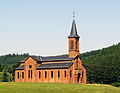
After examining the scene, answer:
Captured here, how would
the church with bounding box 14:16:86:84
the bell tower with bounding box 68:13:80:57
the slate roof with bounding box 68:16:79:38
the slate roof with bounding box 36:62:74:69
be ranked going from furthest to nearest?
1. the slate roof with bounding box 68:16:79:38
2. the bell tower with bounding box 68:13:80:57
3. the church with bounding box 14:16:86:84
4. the slate roof with bounding box 36:62:74:69

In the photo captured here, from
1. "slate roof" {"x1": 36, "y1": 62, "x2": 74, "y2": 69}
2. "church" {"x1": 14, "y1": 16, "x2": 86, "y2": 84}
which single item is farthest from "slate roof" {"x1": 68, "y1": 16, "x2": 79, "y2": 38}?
"slate roof" {"x1": 36, "y1": 62, "x2": 74, "y2": 69}

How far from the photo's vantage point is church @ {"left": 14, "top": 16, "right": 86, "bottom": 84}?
274 ft

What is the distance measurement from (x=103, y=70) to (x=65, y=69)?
99.5ft

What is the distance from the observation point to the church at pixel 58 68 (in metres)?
83.4

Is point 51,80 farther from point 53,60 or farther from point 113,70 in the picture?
point 113,70

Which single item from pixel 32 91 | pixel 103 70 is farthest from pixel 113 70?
pixel 32 91

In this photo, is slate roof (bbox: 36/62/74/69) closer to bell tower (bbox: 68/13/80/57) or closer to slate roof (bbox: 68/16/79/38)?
bell tower (bbox: 68/13/80/57)

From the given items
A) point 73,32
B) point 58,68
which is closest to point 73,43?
point 73,32

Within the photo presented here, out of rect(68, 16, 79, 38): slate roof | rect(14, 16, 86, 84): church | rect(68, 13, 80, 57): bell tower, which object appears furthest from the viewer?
rect(68, 16, 79, 38): slate roof

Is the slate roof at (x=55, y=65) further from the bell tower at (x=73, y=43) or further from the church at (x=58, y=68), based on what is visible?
the bell tower at (x=73, y=43)

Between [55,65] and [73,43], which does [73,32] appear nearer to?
[73,43]

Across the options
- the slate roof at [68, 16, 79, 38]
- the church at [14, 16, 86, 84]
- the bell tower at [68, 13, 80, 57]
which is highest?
the slate roof at [68, 16, 79, 38]

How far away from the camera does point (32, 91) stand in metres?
55.5

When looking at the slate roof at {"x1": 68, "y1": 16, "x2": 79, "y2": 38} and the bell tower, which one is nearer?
the bell tower
